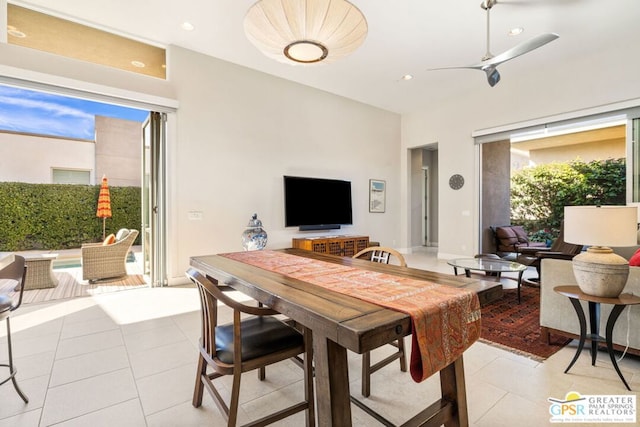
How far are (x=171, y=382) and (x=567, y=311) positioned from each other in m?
2.96

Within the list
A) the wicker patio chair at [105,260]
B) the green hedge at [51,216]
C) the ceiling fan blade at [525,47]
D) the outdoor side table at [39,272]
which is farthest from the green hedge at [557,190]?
the green hedge at [51,216]

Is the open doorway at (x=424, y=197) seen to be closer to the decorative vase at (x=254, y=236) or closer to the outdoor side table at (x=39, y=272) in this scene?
the decorative vase at (x=254, y=236)

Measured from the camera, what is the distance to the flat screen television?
17.3 feet

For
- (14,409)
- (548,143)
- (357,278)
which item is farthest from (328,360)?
(548,143)

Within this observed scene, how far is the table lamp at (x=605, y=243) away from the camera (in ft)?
6.21

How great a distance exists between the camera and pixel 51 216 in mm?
6457

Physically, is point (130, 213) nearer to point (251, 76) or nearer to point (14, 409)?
point (251, 76)

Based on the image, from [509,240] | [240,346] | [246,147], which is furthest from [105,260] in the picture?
[509,240]

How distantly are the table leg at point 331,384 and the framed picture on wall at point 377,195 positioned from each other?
5.80 m

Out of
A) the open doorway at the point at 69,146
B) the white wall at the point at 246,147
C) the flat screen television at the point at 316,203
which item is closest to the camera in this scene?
the white wall at the point at 246,147

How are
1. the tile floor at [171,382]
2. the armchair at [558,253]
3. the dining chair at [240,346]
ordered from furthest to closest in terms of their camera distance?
the armchair at [558,253] < the tile floor at [171,382] < the dining chair at [240,346]

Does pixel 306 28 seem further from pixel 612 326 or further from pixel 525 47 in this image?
pixel 612 326

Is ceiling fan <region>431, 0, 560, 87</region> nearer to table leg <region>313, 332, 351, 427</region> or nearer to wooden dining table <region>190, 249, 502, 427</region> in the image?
wooden dining table <region>190, 249, 502, 427</region>

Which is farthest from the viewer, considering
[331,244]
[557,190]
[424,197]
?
[424,197]
